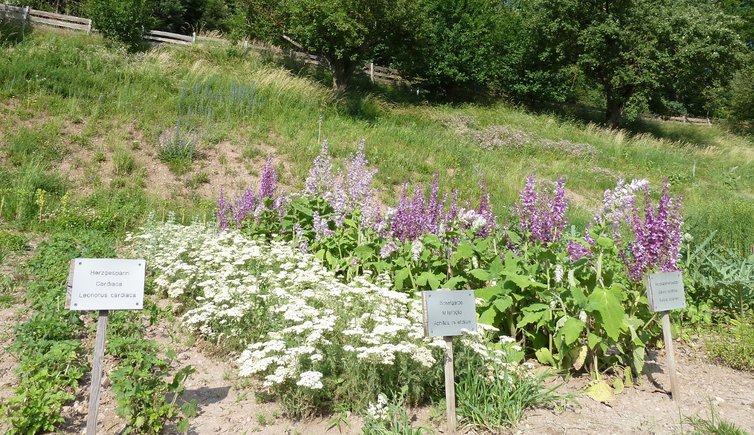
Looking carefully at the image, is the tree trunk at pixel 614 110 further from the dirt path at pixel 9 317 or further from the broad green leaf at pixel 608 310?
the dirt path at pixel 9 317

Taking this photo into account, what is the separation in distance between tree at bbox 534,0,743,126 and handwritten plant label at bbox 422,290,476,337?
23.2 m

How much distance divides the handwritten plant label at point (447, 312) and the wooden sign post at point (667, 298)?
1.47 metres

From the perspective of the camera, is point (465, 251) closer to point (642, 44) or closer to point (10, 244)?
point (10, 244)

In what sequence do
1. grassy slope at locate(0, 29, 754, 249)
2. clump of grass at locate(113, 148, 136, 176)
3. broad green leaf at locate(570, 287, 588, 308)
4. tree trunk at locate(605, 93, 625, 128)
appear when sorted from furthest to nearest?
tree trunk at locate(605, 93, 625, 128)
grassy slope at locate(0, 29, 754, 249)
clump of grass at locate(113, 148, 136, 176)
broad green leaf at locate(570, 287, 588, 308)

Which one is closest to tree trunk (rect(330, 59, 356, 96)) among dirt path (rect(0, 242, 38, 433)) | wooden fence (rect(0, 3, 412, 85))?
wooden fence (rect(0, 3, 412, 85))

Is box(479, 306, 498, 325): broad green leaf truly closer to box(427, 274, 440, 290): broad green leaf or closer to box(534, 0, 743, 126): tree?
box(427, 274, 440, 290): broad green leaf

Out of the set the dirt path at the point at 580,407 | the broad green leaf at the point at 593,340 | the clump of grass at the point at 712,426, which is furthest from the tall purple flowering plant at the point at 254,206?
the clump of grass at the point at 712,426

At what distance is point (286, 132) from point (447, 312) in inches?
389

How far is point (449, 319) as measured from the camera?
293 centimetres

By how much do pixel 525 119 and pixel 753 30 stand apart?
3452 centimetres

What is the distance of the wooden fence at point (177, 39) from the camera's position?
18359 mm

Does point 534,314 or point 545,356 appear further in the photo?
point 545,356

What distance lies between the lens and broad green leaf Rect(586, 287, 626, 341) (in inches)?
130

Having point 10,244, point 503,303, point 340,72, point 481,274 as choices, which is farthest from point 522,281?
point 340,72
